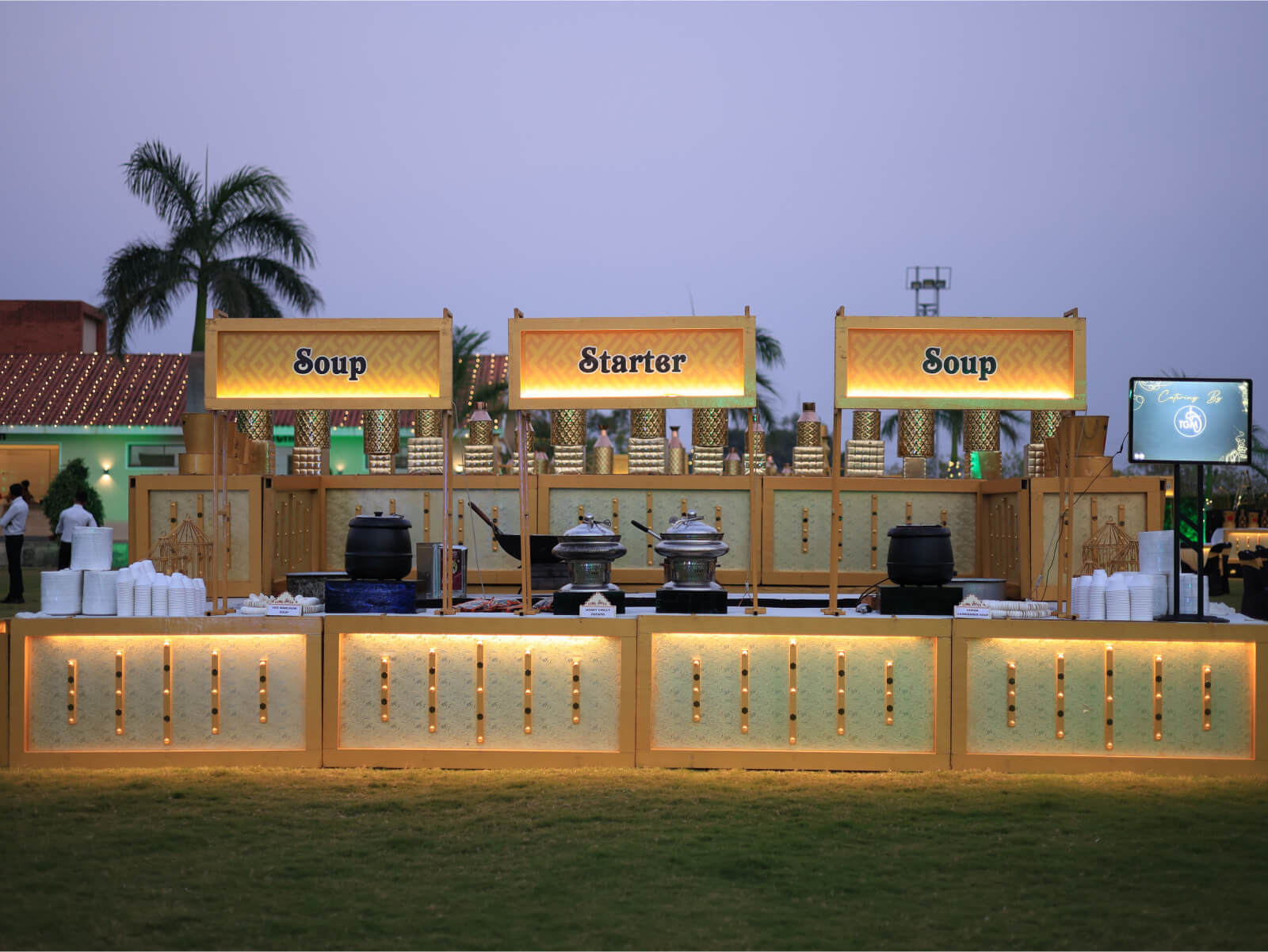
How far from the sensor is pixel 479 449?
856 centimetres

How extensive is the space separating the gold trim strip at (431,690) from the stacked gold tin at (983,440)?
3.94 m

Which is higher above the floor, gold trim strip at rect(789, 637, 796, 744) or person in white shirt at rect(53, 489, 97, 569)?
person in white shirt at rect(53, 489, 97, 569)

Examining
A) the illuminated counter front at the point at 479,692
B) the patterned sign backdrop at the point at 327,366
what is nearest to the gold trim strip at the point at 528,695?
the illuminated counter front at the point at 479,692

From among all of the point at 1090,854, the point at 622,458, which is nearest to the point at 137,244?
the point at 622,458

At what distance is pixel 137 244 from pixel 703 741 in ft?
44.0

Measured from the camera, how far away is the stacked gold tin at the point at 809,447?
846 centimetres

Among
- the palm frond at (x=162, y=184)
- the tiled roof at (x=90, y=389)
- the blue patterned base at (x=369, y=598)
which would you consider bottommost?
the blue patterned base at (x=369, y=598)

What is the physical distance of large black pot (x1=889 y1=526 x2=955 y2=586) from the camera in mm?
6023

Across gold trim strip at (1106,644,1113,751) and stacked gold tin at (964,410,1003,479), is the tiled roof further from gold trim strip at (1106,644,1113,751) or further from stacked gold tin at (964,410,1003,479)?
gold trim strip at (1106,644,1113,751)

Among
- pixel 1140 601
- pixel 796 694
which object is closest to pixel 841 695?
pixel 796 694

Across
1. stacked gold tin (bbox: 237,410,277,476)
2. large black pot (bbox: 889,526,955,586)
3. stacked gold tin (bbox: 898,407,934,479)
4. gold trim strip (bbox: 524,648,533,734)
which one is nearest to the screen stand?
large black pot (bbox: 889,526,955,586)

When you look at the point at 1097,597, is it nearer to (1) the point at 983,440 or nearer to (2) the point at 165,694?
(1) the point at 983,440

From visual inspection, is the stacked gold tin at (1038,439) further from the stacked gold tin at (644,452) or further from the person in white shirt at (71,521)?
the person in white shirt at (71,521)

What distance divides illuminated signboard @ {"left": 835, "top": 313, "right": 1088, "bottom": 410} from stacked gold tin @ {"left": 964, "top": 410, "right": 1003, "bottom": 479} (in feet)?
6.39
